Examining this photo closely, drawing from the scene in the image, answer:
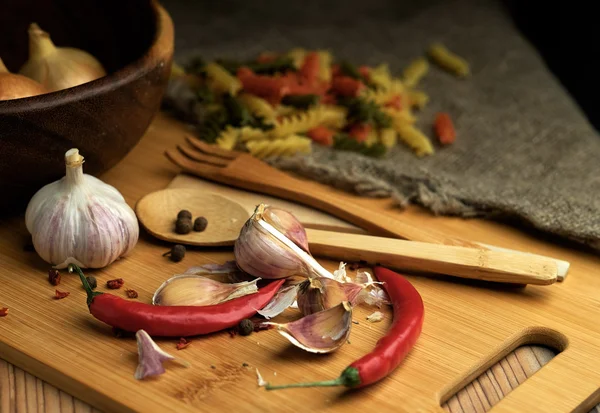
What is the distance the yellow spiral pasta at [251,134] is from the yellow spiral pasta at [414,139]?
377mm

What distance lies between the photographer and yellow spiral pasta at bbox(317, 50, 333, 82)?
2.37 metres

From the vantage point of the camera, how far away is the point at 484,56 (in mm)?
2662

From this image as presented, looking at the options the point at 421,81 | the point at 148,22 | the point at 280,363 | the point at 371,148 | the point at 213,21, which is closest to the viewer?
the point at 280,363

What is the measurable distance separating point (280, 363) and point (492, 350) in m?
0.39

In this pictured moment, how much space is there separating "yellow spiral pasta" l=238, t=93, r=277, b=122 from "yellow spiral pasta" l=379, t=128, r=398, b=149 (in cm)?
29

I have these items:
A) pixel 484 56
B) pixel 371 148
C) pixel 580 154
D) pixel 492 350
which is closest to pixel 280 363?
pixel 492 350

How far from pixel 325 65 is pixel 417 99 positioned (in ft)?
0.94

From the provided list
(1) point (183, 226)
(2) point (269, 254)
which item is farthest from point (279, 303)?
(1) point (183, 226)

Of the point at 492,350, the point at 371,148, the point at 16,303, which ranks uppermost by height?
the point at 371,148

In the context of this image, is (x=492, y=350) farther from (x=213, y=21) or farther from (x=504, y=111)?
(x=213, y=21)

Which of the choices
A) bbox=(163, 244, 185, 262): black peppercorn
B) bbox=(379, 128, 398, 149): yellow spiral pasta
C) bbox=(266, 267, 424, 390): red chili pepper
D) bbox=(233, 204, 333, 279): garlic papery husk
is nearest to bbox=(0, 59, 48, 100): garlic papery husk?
bbox=(163, 244, 185, 262): black peppercorn

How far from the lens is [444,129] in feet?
7.38

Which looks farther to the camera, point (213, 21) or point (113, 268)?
point (213, 21)

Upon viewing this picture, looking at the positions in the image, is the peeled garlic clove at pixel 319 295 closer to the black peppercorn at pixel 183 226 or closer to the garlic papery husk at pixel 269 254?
the garlic papery husk at pixel 269 254
